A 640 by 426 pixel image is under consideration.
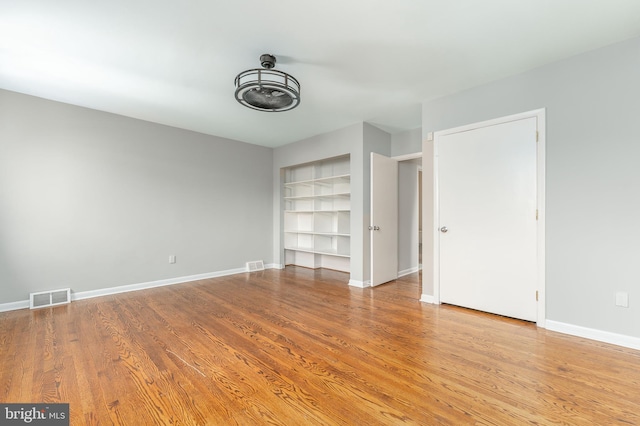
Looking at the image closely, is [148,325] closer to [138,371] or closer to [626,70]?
[138,371]

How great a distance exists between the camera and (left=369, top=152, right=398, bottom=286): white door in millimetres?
4137

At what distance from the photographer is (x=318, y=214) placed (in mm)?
5594

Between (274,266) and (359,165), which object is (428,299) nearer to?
(359,165)

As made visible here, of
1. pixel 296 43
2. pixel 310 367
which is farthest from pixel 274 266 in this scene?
pixel 296 43

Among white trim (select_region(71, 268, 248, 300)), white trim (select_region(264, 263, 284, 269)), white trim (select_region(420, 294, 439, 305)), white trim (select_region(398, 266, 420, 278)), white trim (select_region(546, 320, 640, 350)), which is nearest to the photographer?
white trim (select_region(546, 320, 640, 350))

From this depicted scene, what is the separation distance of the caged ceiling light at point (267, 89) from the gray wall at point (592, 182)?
7.86ft

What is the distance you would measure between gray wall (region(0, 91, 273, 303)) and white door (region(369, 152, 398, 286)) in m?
2.65

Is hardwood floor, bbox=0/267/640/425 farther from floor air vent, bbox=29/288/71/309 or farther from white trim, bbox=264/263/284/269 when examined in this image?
white trim, bbox=264/263/284/269

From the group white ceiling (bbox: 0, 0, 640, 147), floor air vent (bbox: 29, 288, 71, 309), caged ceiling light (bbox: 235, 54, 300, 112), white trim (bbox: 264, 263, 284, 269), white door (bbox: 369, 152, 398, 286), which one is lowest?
white trim (bbox: 264, 263, 284, 269)

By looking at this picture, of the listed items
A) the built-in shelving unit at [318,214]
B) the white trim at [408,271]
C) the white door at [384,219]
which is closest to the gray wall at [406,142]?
the white door at [384,219]

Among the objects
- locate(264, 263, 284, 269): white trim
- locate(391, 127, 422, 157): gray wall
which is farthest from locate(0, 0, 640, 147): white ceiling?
locate(264, 263, 284, 269): white trim

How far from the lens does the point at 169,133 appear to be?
4465 millimetres

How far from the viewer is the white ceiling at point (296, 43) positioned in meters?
1.94

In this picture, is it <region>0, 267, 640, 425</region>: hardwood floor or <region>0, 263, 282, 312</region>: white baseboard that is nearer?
<region>0, 267, 640, 425</region>: hardwood floor
